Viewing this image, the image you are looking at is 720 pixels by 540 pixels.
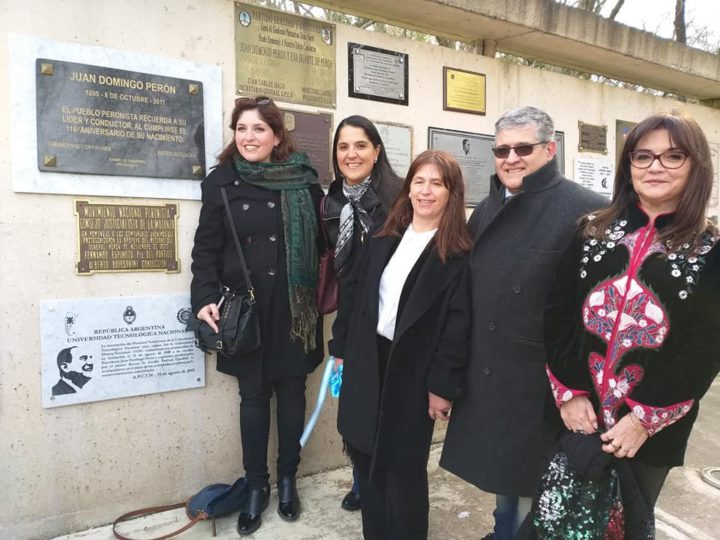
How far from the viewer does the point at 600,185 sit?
4391 millimetres

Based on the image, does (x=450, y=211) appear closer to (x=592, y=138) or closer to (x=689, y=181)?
(x=689, y=181)

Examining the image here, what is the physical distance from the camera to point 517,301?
6.46 ft

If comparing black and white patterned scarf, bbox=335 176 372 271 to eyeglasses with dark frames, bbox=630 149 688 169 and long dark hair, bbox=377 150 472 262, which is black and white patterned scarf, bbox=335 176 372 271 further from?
eyeglasses with dark frames, bbox=630 149 688 169

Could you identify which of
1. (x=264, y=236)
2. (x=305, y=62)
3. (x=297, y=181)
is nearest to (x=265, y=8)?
(x=305, y=62)

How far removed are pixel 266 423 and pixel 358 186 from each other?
129 centimetres

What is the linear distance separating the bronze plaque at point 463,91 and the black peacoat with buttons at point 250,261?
1.56m

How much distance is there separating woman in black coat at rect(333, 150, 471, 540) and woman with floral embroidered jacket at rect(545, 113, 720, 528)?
47 cm

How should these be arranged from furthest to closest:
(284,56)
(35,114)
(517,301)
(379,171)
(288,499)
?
(284,56) → (288,499) → (379,171) → (35,114) → (517,301)

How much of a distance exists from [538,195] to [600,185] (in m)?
2.72

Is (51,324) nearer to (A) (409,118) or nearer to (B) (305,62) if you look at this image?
(B) (305,62)

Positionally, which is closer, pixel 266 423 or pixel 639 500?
pixel 639 500

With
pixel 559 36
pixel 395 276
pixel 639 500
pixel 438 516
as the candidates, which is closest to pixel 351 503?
pixel 438 516

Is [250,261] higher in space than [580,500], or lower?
higher

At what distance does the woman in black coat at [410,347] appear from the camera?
203cm
